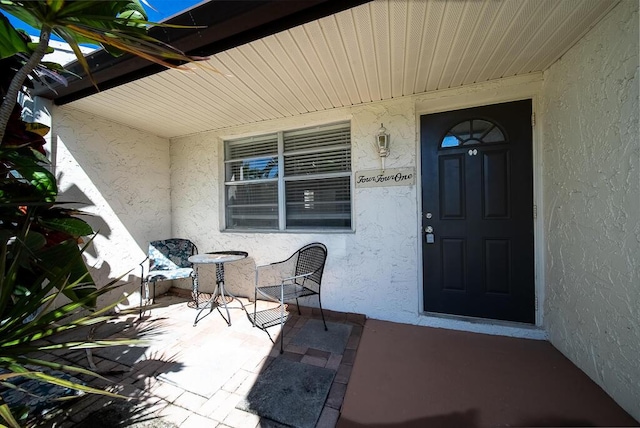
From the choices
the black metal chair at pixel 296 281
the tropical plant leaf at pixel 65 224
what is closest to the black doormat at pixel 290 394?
the black metal chair at pixel 296 281

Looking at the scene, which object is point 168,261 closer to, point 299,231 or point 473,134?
point 299,231

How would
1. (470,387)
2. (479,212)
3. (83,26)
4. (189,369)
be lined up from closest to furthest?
(83,26) < (470,387) < (189,369) < (479,212)

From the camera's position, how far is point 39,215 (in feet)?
4.68

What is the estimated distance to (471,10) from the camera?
1554 millimetres

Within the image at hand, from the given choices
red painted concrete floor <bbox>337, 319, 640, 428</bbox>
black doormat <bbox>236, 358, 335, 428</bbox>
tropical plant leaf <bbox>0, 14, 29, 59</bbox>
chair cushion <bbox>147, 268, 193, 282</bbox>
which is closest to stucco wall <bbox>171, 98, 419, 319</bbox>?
red painted concrete floor <bbox>337, 319, 640, 428</bbox>

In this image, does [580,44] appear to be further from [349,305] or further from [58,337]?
[58,337]

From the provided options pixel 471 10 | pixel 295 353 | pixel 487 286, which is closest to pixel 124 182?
pixel 295 353

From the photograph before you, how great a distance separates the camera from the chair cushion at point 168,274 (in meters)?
2.99

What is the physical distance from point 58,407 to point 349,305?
2479mm

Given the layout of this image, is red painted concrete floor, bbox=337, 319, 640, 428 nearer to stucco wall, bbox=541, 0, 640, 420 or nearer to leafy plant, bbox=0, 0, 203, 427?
A: stucco wall, bbox=541, 0, 640, 420

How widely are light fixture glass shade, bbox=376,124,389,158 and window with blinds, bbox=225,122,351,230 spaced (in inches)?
17.0

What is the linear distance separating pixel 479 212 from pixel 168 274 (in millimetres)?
3720

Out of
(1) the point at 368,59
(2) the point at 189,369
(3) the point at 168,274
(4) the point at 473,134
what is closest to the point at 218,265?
(3) the point at 168,274

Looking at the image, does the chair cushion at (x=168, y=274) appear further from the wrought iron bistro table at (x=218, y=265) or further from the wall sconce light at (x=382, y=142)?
the wall sconce light at (x=382, y=142)
